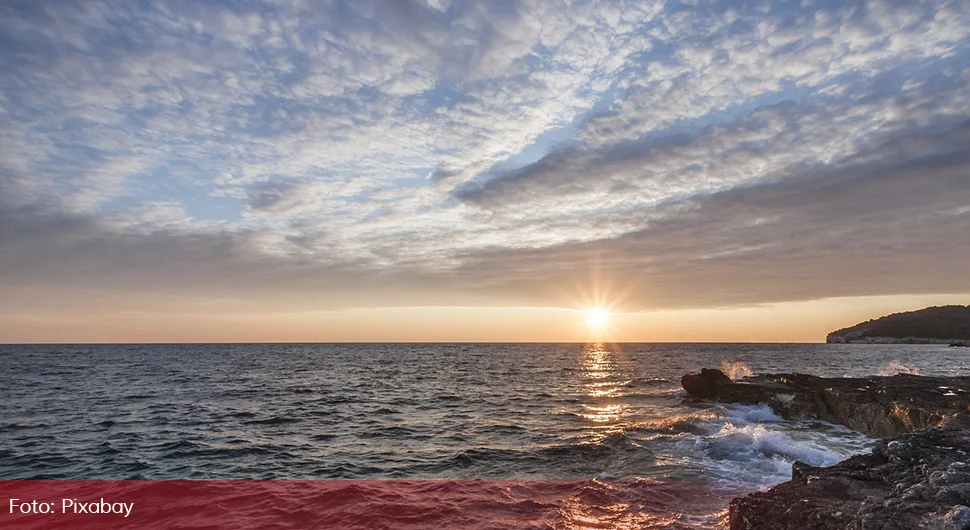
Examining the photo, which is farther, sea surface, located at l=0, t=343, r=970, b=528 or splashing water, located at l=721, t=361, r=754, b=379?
splashing water, located at l=721, t=361, r=754, b=379

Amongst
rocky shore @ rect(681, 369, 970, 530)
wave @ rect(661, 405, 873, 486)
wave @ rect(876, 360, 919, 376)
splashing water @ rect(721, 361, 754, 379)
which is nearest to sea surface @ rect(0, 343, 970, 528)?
wave @ rect(661, 405, 873, 486)

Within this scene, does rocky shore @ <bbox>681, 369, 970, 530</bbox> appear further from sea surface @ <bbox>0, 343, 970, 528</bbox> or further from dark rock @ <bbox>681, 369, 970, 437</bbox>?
dark rock @ <bbox>681, 369, 970, 437</bbox>

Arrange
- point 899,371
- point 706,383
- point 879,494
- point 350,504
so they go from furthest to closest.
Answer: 1. point 899,371
2. point 706,383
3. point 350,504
4. point 879,494

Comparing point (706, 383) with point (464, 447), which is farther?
point (706, 383)

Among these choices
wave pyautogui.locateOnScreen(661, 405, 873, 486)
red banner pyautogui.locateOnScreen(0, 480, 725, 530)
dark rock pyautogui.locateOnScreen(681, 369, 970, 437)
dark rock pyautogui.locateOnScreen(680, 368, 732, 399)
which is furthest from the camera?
dark rock pyautogui.locateOnScreen(680, 368, 732, 399)

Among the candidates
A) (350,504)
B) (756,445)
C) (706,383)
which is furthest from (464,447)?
(706,383)

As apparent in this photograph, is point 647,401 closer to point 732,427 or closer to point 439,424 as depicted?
point 732,427

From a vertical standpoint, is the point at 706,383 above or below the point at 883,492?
below

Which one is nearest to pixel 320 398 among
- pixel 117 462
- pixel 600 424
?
pixel 117 462

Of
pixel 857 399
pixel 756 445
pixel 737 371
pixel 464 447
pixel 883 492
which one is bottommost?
pixel 737 371

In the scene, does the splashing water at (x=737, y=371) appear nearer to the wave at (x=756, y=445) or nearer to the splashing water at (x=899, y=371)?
the splashing water at (x=899, y=371)

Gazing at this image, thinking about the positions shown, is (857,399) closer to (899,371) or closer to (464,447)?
(464,447)

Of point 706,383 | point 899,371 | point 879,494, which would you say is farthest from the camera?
point 899,371

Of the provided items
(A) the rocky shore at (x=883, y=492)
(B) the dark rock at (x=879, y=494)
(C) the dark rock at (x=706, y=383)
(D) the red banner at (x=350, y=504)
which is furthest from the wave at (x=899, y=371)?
(D) the red banner at (x=350, y=504)
